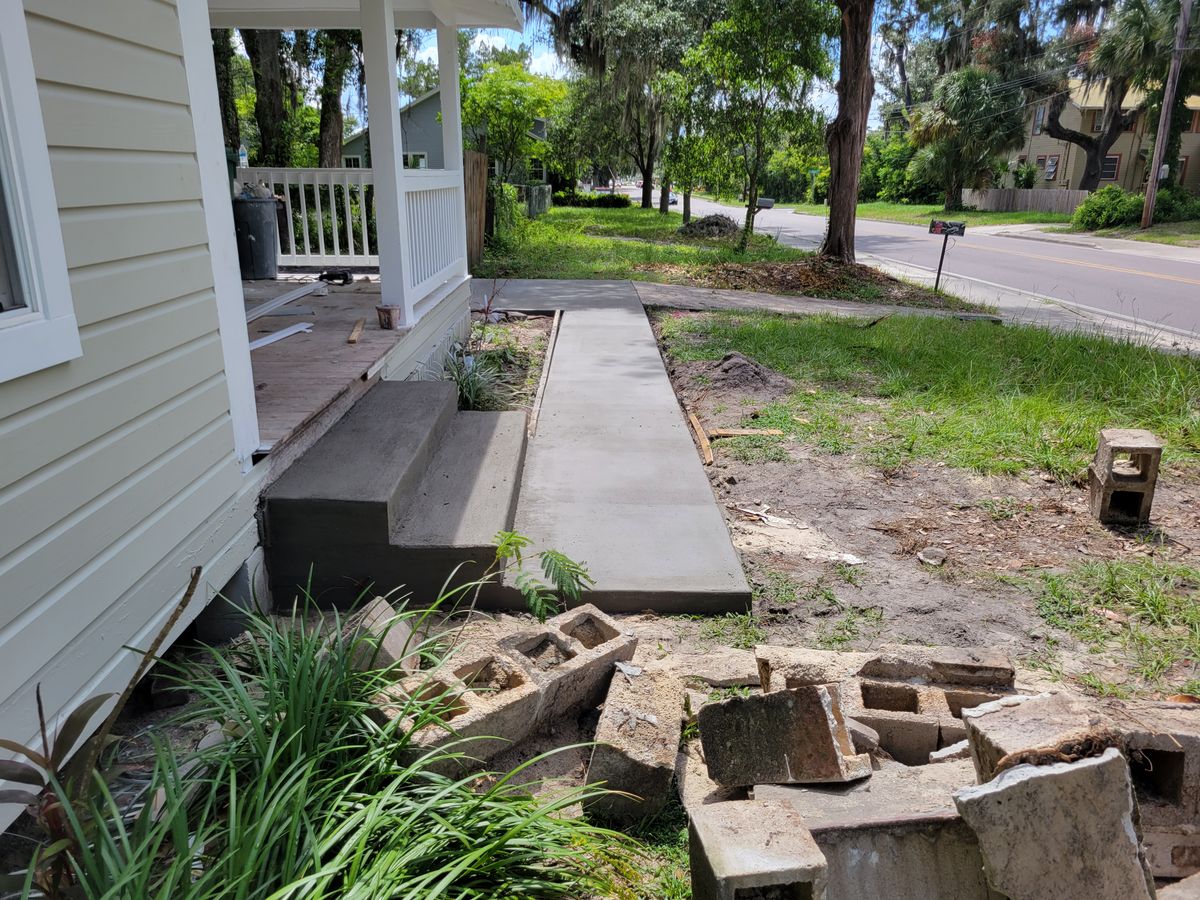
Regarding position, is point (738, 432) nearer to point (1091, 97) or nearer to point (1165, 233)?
point (1165, 233)

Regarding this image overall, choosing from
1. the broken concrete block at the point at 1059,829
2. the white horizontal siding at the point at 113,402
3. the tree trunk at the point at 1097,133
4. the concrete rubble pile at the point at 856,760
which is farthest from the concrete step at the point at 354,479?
the tree trunk at the point at 1097,133

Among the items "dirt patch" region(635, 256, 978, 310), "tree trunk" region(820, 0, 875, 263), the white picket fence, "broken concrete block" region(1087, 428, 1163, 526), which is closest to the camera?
"broken concrete block" region(1087, 428, 1163, 526)

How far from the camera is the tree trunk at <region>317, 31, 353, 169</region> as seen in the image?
13328 millimetres

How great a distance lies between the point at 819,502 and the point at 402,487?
247cm

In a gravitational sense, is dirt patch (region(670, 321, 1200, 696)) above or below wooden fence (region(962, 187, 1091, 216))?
below

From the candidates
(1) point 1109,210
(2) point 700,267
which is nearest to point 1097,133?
(1) point 1109,210

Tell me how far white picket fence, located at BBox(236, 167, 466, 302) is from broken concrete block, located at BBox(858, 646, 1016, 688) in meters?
4.11

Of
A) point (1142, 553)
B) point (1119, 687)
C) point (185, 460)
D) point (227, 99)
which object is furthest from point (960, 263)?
point (185, 460)

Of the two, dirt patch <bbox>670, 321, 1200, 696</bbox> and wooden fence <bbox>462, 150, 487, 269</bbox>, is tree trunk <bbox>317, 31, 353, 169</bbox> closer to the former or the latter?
wooden fence <bbox>462, 150, 487, 269</bbox>

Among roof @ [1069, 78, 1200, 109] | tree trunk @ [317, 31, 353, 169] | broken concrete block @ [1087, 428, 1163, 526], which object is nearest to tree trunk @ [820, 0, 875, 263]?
tree trunk @ [317, 31, 353, 169]

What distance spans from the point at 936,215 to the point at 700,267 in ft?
89.6

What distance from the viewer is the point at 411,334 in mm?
5797

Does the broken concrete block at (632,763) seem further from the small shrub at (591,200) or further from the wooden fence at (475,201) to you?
the small shrub at (591,200)

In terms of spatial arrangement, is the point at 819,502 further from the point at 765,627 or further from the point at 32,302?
the point at 32,302
